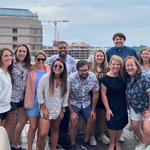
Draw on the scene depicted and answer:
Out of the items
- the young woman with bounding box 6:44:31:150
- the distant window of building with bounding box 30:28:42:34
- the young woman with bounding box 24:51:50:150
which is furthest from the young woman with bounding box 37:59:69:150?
the distant window of building with bounding box 30:28:42:34

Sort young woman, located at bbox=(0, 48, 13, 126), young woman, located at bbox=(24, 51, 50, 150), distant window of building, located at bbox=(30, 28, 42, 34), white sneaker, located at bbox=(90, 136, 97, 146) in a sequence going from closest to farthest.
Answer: young woman, located at bbox=(0, 48, 13, 126) < young woman, located at bbox=(24, 51, 50, 150) < white sneaker, located at bbox=(90, 136, 97, 146) < distant window of building, located at bbox=(30, 28, 42, 34)

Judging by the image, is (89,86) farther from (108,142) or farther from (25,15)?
(25,15)

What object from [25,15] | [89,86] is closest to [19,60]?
[89,86]

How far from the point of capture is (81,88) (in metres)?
5.63

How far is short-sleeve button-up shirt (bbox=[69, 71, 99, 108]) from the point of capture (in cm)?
562

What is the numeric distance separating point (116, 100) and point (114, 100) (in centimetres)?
3

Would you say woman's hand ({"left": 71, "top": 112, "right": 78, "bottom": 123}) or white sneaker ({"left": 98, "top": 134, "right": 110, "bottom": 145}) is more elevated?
woman's hand ({"left": 71, "top": 112, "right": 78, "bottom": 123})

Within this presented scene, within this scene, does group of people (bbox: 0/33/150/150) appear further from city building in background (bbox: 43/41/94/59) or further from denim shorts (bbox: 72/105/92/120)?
city building in background (bbox: 43/41/94/59)

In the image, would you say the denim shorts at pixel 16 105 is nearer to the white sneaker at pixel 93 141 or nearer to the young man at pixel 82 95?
the young man at pixel 82 95

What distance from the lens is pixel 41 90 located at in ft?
16.9

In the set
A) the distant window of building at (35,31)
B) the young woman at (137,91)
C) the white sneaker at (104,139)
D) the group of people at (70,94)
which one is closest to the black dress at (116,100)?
the group of people at (70,94)

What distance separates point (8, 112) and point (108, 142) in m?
1.69

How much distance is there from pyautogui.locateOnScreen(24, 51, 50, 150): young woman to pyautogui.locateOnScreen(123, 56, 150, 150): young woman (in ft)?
3.69

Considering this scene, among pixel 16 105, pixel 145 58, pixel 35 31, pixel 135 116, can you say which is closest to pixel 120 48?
pixel 145 58
